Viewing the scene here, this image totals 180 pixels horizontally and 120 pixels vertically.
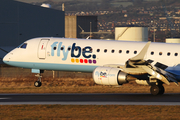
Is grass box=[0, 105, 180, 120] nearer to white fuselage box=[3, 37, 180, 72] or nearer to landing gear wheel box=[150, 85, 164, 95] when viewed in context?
landing gear wheel box=[150, 85, 164, 95]

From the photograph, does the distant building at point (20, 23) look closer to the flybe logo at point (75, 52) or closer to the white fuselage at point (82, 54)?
the white fuselage at point (82, 54)

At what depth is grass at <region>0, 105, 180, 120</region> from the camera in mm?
18078

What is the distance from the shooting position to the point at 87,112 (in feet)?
64.2

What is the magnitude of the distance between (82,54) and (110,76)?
4469 millimetres

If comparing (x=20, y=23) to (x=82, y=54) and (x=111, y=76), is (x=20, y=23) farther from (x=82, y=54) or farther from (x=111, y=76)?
(x=111, y=76)

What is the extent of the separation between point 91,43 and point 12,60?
7486 mm

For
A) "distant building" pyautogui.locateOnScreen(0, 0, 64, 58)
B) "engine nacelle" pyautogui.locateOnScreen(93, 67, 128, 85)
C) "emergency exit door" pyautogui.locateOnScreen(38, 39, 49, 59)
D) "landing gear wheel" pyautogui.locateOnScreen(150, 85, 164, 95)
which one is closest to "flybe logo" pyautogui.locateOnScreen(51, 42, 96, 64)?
"emergency exit door" pyautogui.locateOnScreen(38, 39, 49, 59)

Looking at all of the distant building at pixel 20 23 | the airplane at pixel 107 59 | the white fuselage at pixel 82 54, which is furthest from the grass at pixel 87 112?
the distant building at pixel 20 23

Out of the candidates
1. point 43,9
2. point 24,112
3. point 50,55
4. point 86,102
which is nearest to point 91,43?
point 50,55

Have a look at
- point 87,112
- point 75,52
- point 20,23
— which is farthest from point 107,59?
point 20,23

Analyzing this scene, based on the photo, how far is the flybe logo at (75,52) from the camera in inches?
1144

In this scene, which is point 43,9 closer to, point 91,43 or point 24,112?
point 91,43

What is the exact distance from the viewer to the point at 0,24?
65.8m

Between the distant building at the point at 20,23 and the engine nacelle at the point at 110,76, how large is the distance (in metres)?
43.2
